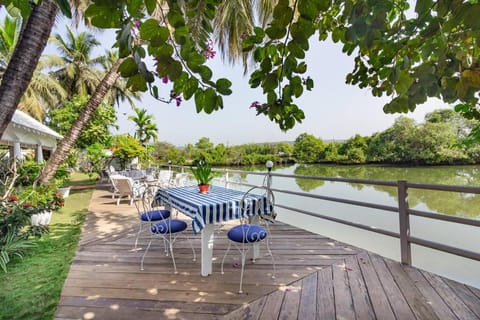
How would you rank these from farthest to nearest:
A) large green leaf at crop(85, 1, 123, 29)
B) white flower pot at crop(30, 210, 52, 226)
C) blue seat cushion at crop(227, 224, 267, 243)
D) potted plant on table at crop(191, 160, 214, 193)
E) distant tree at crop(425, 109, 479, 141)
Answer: distant tree at crop(425, 109, 479, 141), white flower pot at crop(30, 210, 52, 226), potted plant on table at crop(191, 160, 214, 193), blue seat cushion at crop(227, 224, 267, 243), large green leaf at crop(85, 1, 123, 29)

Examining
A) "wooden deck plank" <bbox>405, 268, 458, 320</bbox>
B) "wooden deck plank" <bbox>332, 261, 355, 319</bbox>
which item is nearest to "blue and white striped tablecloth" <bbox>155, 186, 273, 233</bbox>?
"wooden deck plank" <bbox>332, 261, 355, 319</bbox>

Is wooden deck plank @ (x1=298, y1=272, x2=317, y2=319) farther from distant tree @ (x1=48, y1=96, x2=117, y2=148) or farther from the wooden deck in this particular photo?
distant tree @ (x1=48, y1=96, x2=117, y2=148)

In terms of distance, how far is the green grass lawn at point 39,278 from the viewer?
1.97 metres

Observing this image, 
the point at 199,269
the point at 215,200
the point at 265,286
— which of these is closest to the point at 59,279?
the point at 199,269

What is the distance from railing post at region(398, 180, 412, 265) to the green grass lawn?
3.27 metres

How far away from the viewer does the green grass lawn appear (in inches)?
77.7

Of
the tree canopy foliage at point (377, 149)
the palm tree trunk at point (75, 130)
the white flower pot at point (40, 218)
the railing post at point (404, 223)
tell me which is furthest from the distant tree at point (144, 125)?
the railing post at point (404, 223)

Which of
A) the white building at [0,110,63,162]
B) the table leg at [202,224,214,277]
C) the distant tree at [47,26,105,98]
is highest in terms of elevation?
the distant tree at [47,26,105,98]

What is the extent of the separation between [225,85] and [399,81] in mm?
763

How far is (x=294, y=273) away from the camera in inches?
97.5

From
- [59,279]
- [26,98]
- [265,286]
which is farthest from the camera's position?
[26,98]

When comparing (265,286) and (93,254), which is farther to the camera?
(93,254)

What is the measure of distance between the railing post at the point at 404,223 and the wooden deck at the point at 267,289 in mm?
121

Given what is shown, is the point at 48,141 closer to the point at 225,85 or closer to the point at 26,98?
the point at 26,98
